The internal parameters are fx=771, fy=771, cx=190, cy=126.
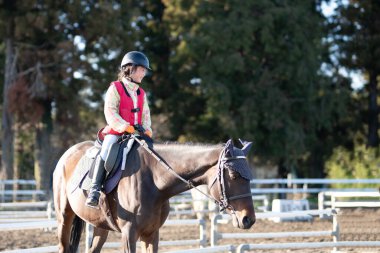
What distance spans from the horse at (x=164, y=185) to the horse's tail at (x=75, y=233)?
108 cm

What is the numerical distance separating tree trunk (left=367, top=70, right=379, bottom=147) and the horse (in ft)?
91.7

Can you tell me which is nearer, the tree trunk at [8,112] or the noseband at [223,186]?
the noseband at [223,186]

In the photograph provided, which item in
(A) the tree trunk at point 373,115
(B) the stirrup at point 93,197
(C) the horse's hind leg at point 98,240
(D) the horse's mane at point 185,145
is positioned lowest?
(C) the horse's hind leg at point 98,240

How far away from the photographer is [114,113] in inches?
309

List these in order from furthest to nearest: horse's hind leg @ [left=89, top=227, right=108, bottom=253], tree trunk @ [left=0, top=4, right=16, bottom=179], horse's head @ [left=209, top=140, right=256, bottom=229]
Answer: tree trunk @ [left=0, top=4, right=16, bottom=179], horse's hind leg @ [left=89, top=227, right=108, bottom=253], horse's head @ [left=209, top=140, right=256, bottom=229]

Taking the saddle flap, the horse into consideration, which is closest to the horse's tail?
the horse

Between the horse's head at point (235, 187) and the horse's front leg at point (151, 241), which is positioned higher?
the horse's head at point (235, 187)

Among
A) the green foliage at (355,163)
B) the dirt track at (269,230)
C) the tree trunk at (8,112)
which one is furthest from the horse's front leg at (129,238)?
the tree trunk at (8,112)

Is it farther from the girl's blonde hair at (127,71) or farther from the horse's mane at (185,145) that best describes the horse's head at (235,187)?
the girl's blonde hair at (127,71)

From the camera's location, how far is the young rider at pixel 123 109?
776 centimetres

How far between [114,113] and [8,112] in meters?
21.5

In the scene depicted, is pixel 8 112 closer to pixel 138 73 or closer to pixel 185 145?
pixel 138 73

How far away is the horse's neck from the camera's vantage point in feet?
24.2

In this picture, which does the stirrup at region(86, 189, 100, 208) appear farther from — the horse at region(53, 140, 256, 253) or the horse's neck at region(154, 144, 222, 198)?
the horse's neck at region(154, 144, 222, 198)
